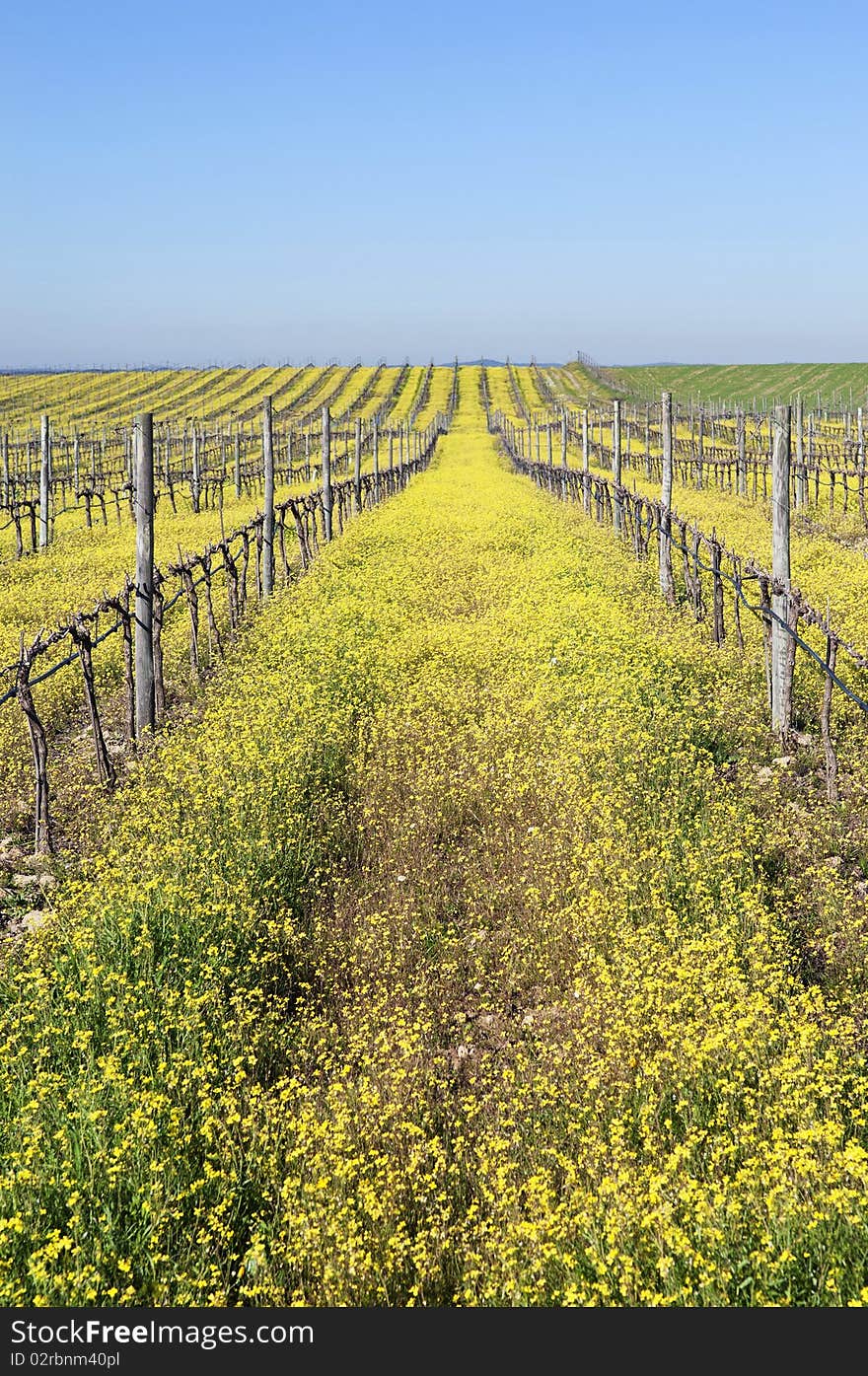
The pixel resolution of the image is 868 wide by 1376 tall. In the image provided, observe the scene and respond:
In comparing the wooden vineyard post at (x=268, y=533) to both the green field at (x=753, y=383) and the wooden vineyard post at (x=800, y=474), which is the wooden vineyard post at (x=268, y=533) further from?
the green field at (x=753, y=383)

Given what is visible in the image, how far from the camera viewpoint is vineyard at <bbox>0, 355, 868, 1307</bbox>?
390 cm

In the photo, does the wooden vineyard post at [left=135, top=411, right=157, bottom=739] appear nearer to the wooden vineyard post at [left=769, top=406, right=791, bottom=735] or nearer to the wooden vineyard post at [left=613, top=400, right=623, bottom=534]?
the wooden vineyard post at [left=769, top=406, right=791, bottom=735]

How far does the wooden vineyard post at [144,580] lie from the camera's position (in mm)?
11078

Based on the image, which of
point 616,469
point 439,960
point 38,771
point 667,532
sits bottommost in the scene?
point 439,960

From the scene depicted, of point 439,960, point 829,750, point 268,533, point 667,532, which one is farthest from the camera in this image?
point 268,533

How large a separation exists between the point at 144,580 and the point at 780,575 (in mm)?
7035

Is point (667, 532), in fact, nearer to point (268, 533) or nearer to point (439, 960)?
point (268, 533)

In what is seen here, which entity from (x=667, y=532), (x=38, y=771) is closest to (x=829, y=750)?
(x=38, y=771)

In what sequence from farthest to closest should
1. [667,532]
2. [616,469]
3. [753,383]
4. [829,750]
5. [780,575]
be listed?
[753,383]
[616,469]
[667,532]
[780,575]
[829,750]

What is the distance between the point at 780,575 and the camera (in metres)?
11.3

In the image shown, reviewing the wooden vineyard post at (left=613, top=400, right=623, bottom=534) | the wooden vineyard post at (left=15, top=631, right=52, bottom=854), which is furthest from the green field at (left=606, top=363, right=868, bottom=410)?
the wooden vineyard post at (left=15, top=631, right=52, bottom=854)

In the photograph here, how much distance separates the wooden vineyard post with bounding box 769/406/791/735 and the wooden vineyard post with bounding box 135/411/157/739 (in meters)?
6.60

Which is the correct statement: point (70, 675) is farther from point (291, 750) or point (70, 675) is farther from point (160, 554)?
point (160, 554)

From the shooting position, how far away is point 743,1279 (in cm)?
353
